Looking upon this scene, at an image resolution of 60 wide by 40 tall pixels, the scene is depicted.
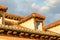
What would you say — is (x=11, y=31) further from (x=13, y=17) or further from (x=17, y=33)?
(x=13, y=17)

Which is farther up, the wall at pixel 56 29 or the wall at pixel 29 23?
the wall at pixel 29 23

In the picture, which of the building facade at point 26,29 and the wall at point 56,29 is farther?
the wall at point 56,29

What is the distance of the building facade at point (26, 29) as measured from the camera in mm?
14220

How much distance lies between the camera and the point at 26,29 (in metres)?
15.1

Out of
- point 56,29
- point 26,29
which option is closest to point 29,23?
point 56,29

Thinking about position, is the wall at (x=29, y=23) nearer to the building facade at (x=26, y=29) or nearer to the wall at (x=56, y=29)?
the building facade at (x=26, y=29)

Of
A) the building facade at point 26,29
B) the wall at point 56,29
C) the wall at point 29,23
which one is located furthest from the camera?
the wall at point 56,29

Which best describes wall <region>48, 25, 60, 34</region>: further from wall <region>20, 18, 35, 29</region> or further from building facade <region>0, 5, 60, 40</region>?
wall <region>20, 18, 35, 29</region>

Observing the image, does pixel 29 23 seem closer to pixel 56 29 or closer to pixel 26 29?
pixel 56 29

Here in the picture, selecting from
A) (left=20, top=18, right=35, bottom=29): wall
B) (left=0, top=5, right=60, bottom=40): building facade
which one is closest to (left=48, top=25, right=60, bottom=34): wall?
(left=0, top=5, right=60, bottom=40): building facade

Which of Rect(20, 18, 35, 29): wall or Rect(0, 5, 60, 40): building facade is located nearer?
Rect(0, 5, 60, 40): building facade

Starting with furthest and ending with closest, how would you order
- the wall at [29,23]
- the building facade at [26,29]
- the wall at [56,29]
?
the wall at [56,29]
the wall at [29,23]
the building facade at [26,29]

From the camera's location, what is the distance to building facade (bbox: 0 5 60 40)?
1422 centimetres

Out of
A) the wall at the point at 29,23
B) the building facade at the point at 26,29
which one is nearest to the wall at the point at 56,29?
the building facade at the point at 26,29
